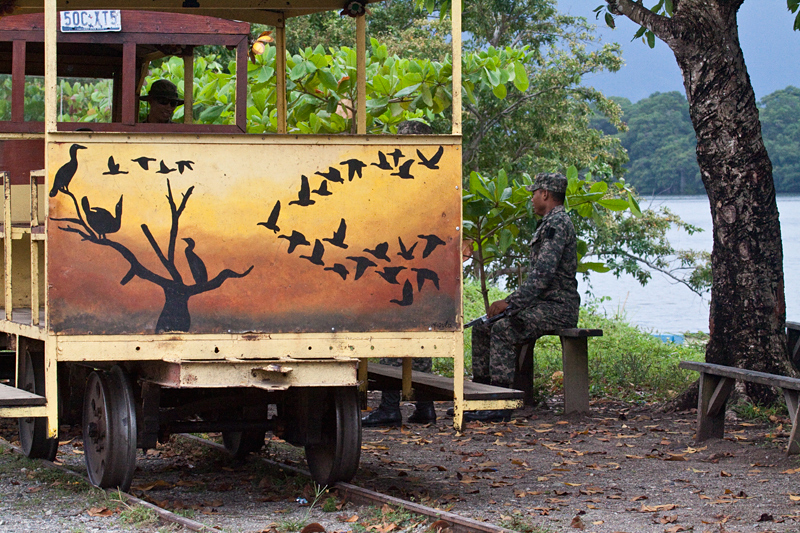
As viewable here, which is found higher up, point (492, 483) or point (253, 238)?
point (253, 238)

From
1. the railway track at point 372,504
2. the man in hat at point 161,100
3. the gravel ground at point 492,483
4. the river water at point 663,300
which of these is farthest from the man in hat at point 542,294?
the river water at point 663,300

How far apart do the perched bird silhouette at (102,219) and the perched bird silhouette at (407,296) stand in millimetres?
1383

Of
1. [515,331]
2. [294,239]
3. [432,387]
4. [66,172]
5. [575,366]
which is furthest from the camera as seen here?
[575,366]

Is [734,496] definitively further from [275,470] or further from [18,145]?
[18,145]

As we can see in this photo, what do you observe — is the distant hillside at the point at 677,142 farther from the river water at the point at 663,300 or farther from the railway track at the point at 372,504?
the railway track at the point at 372,504

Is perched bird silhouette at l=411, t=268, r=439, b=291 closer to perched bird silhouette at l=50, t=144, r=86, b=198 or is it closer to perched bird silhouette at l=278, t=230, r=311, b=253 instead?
perched bird silhouette at l=278, t=230, r=311, b=253

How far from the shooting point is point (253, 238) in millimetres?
5074

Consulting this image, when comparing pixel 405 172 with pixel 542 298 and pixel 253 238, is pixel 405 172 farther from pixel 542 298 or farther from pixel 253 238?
pixel 542 298

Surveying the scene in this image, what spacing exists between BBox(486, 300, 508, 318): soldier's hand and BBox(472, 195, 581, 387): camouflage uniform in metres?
0.07

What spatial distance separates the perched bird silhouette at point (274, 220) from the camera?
200 inches

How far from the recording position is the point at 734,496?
218 inches

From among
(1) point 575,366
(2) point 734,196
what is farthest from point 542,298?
(2) point 734,196

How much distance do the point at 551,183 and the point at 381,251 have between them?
11.9 ft

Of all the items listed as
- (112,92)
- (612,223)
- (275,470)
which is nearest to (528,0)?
(612,223)
